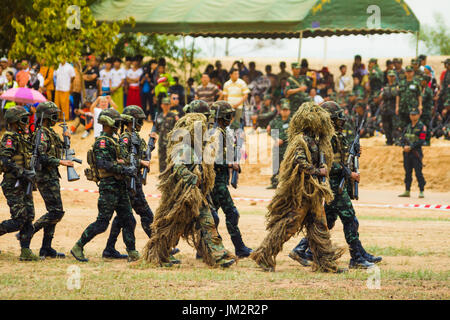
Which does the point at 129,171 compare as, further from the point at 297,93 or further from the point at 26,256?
the point at 297,93

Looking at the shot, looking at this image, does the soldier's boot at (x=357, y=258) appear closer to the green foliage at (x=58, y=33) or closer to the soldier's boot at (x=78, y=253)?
the soldier's boot at (x=78, y=253)

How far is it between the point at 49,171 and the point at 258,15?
13451 millimetres

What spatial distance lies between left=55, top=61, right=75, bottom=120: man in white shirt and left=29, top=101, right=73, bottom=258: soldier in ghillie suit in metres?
14.2

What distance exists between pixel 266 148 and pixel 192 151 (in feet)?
44.0

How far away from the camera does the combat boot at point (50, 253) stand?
10570mm

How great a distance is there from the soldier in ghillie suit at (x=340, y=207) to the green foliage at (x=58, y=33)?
582 inches

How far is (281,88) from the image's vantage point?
2345 cm

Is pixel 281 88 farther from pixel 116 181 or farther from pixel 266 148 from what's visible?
pixel 116 181

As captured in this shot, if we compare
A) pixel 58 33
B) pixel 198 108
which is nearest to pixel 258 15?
pixel 58 33

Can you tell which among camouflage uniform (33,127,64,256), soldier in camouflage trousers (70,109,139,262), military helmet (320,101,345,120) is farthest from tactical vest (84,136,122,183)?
military helmet (320,101,345,120)

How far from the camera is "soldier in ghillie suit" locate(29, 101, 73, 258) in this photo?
1024 centimetres

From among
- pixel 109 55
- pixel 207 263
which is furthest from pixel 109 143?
pixel 109 55

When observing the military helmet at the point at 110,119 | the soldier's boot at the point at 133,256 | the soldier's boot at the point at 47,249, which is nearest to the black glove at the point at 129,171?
the military helmet at the point at 110,119

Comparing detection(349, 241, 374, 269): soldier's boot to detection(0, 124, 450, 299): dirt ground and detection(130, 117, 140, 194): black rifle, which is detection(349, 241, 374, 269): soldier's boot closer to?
detection(0, 124, 450, 299): dirt ground
